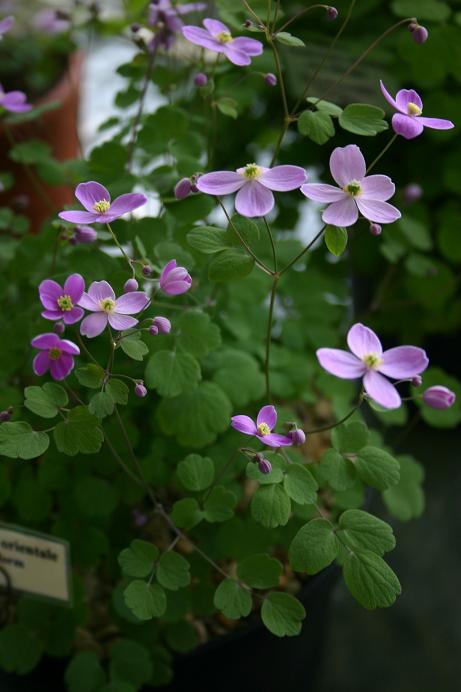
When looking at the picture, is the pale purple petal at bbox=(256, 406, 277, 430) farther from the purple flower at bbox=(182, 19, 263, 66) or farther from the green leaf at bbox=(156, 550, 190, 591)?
the purple flower at bbox=(182, 19, 263, 66)

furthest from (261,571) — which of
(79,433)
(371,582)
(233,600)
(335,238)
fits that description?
(335,238)

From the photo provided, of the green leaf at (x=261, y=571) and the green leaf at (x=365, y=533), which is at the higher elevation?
the green leaf at (x=365, y=533)

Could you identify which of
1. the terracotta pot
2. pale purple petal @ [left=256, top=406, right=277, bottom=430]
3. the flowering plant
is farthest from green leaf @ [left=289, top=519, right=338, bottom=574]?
the terracotta pot

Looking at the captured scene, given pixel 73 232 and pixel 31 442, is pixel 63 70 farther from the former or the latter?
pixel 31 442

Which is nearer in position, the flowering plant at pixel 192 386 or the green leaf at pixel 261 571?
the flowering plant at pixel 192 386

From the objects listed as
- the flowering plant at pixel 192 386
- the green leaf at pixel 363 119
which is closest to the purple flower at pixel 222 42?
the flowering plant at pixel 192 386

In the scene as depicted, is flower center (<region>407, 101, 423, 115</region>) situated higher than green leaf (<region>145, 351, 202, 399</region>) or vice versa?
flower center (<region>407, 101, 423, 115</region>)

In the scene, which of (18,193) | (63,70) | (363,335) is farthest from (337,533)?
(63,70)

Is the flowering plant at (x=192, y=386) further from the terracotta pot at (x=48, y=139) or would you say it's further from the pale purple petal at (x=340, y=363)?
the terracotta pot at (x=48, y=139)
